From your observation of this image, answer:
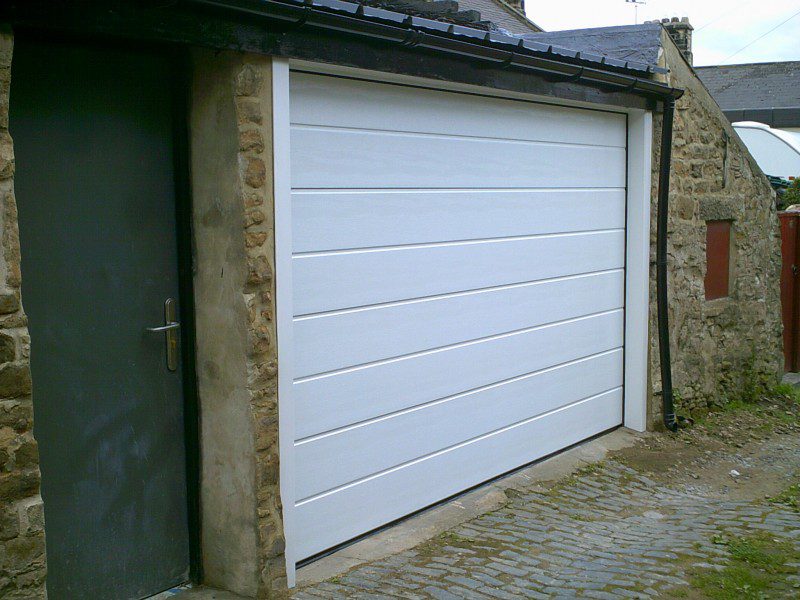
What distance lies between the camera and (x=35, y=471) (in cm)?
326

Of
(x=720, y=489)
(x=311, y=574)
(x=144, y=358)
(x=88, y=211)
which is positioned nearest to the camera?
(x=88, y=211)

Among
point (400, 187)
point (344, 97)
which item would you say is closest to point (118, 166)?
point (344, 97)

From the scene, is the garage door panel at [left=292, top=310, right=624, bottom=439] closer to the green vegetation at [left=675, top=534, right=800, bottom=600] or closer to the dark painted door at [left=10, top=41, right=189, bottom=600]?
the dark painted door at [left=10, top=41, right=189, bottom=600]

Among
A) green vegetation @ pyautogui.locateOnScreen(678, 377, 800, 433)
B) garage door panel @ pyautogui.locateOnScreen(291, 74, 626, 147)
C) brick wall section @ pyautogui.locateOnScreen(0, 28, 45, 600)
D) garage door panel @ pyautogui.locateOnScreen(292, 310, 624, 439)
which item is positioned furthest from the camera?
green vegetation @ pyautogui.locateOnScreen(678, 377, 800, 433)

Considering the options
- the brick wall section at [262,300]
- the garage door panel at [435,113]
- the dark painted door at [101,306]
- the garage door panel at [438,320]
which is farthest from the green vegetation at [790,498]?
the dark painted door at [101,306]

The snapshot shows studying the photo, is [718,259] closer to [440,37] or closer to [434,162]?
[434,162]

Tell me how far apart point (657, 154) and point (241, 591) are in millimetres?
4801

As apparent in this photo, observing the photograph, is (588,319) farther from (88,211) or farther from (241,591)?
(88,211)

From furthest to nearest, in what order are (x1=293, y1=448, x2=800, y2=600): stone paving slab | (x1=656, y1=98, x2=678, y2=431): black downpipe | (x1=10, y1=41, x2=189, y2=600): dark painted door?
(x1=656, y1=98, x2=678, y2=431): black downpipe → (x1=293, y1=448, x2=800, y2=600): stone paving slab → (x1=10, y1=41, x2=189, y2=600): dark painted door

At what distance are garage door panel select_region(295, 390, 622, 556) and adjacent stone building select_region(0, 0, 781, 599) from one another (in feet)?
0.06

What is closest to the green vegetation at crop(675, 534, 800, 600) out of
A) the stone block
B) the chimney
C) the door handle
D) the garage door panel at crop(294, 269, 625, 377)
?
the garage door panel at crop(294, 269, 625, 377)

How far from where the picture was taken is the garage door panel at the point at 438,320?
479 centimetres

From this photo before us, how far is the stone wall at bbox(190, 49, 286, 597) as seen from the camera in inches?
163

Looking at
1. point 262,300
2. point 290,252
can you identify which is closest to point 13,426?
point 262,300
